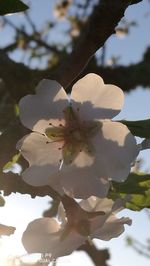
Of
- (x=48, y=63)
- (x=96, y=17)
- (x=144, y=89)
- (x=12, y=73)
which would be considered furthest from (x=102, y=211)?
(x=48, y=63)

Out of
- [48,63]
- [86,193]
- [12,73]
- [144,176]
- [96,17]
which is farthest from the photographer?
[48,63]

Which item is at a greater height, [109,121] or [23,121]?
[23,121]

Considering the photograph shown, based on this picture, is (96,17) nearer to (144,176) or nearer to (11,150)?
(11,150)

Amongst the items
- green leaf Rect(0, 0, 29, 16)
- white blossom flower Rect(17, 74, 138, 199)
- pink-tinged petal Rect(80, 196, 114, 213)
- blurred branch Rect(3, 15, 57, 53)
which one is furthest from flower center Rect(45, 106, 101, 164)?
blurred branch Rect(3, 15, 57, 53)

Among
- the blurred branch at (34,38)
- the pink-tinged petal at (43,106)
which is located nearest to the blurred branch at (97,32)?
the pink-tinged petal at (43,106)

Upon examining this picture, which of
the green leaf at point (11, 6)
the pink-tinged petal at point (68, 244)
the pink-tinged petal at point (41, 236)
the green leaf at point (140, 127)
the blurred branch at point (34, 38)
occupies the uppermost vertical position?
the green leaf at point (11, 6)

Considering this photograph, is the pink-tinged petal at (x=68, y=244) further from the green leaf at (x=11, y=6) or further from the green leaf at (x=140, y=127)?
the green leaf at (x=11, y=6)

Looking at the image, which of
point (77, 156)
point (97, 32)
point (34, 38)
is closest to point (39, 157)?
point (77, 156)
